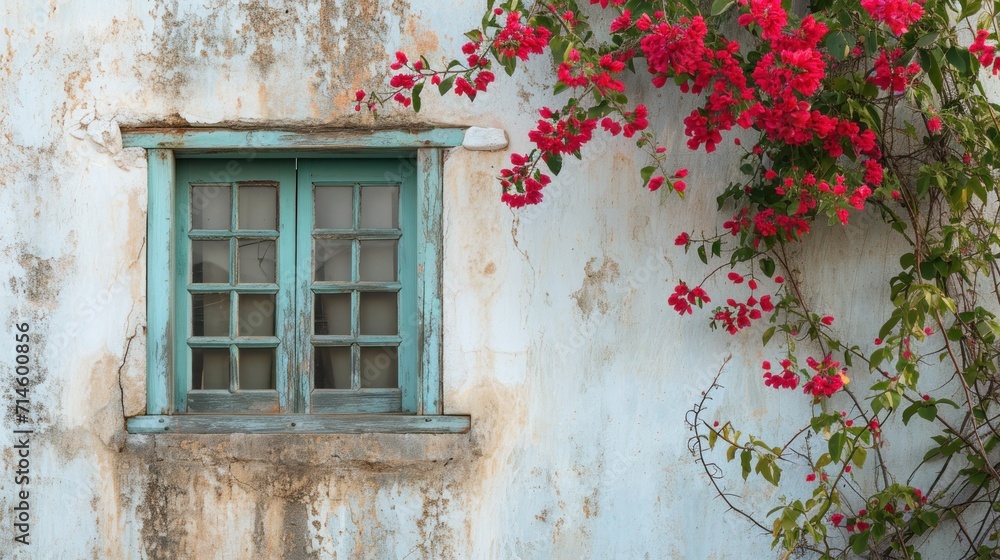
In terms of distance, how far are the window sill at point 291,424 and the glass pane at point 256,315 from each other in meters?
0.36

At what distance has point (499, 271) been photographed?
12.1 feet

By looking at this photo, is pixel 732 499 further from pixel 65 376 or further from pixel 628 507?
pixel 65 376

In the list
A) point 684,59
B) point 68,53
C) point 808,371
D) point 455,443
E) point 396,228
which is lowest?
point 455,443

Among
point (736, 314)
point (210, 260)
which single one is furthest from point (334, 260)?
point (736, 314)

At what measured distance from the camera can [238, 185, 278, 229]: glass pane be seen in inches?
151

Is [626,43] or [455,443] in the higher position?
[626,43]

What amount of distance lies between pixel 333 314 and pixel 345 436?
0.52m

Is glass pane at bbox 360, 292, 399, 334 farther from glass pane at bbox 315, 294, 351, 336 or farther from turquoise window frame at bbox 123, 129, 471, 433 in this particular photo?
turquoise window frame at bbox 123, 129, 471, 433

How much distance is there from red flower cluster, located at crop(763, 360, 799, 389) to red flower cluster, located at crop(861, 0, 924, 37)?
47.8 inches

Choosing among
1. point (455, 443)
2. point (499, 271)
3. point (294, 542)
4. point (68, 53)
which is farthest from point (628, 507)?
point (68, 53)

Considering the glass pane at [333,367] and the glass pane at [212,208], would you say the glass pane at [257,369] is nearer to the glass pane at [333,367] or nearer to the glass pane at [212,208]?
the glass pane at [333,367]

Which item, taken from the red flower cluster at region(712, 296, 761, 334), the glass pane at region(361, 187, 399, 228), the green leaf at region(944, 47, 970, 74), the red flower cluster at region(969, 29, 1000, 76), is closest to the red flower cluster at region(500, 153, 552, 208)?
the glass pane at region(361, 187, 399, 228)

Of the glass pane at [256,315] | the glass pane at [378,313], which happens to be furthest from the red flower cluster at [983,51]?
the glass pane at [256,315]

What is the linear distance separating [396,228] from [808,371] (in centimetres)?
175
